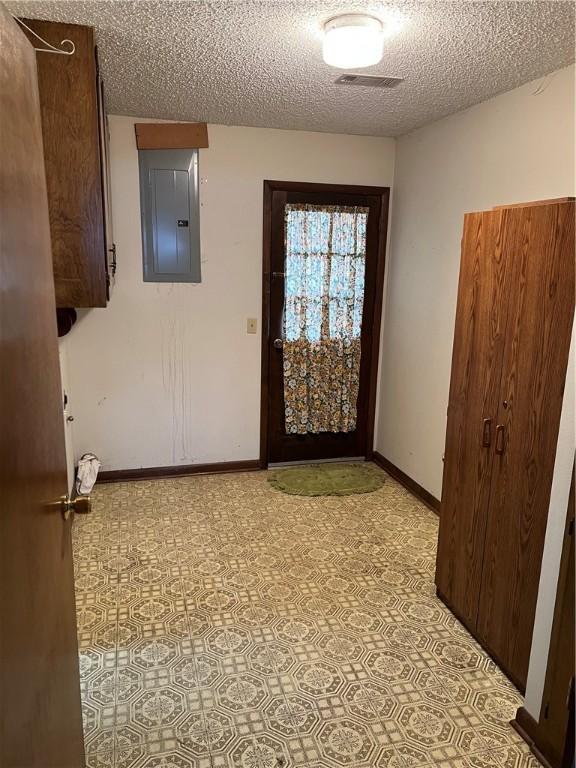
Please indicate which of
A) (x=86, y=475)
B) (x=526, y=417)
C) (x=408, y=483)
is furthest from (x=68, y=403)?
(x=526, y=417)

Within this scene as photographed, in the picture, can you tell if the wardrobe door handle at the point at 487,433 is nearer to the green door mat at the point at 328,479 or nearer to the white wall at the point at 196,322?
the green door mat at the point at 328,479

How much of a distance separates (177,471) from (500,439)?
97.1 inches

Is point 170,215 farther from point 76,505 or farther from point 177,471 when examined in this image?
point 76,505

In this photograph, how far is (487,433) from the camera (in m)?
2.12

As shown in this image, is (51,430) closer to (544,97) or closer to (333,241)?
(544,97)

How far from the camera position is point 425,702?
6.39 feet

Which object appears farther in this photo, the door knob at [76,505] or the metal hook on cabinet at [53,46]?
the metal hook on cabinet at [53,46]

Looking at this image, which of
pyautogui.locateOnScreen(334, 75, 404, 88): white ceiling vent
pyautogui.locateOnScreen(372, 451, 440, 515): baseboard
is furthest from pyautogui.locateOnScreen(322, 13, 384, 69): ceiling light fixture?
pyautogui.locateOnScreen(372, 451, 440, 515): baseboard

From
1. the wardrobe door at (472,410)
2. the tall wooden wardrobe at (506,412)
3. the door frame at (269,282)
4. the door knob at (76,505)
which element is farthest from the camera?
the door frame at (269,282)

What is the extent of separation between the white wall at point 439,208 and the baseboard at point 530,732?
5.40 ft

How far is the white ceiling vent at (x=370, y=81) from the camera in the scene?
8.02ft

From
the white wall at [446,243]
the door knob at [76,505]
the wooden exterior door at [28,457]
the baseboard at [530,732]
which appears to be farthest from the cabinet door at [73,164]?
the baseboard at [530,732]

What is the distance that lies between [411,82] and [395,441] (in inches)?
92.3

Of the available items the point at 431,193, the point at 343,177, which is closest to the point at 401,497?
the point at 431,193
